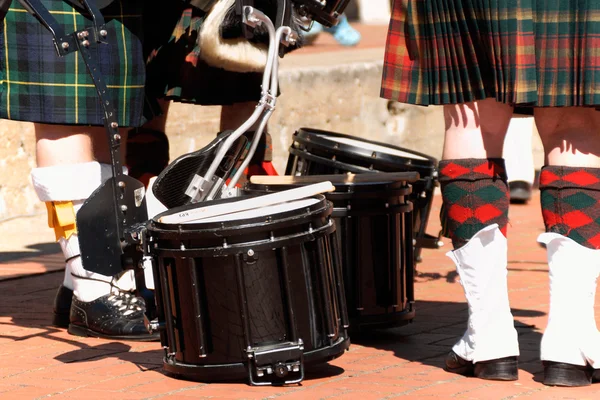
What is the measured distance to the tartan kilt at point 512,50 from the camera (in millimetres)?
2680

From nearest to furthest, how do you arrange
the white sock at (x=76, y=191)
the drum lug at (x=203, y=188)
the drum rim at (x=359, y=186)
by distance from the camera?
the drum lug at (x=203, y=188) → the drum rim at (x=359, y=186) → the white sock at (x=76, y=191)

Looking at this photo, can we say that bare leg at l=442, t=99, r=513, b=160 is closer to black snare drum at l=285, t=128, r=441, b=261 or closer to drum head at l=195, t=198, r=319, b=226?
drum head at l=195, t=198, r=319, b=226

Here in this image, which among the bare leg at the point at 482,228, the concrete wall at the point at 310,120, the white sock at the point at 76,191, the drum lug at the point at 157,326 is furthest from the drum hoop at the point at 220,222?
the concrete wall at the point at 310,120

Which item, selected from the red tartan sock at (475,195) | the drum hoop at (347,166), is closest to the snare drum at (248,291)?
the red tartan sock at (475,195)

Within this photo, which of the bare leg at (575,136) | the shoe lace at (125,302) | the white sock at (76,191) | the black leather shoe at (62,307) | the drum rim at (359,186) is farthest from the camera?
the black leather shoe at (62,307)

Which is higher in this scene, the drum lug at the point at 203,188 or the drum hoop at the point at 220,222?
the drum lug at the point at 203,188

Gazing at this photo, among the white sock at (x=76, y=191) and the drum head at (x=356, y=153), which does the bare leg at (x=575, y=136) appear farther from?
the white sock at (x=76, y=191)

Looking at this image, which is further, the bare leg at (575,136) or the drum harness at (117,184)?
the drum harness at (117,184)

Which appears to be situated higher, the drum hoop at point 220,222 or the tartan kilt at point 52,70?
the tartan kilt at point 52,70

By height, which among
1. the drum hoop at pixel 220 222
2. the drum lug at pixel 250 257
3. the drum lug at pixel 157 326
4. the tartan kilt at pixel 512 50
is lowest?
the drum lug at pixel 157 326

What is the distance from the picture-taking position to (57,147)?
3.34m

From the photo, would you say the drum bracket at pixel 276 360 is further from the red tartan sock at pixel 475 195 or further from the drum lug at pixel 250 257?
the red tartan sock at pixel 475 195

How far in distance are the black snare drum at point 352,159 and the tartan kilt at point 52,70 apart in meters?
0.74

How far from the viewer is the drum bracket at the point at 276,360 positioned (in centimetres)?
274
